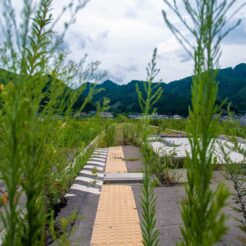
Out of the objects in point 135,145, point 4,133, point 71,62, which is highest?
point 71,62

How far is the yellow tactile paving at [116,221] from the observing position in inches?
164

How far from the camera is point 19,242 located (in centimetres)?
158

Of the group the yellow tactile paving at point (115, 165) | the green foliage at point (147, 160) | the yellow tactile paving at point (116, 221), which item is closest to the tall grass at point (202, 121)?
the green foliage at point (147, 160)

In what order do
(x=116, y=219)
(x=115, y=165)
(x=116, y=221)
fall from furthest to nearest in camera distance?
(x=115, y=165)
(x=116, y=219)
(x=116, y=221)

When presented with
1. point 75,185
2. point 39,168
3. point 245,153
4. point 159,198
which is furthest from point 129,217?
point 39,168

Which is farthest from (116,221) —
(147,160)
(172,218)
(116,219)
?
(147,160)

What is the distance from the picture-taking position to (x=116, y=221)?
16.1 feet

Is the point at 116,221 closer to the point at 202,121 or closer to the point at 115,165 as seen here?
the point at 202,121

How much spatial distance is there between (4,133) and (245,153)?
10.5ft

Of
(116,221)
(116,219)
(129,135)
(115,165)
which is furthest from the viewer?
(129,135)

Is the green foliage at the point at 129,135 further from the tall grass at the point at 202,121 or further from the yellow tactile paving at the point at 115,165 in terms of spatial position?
the tall grass at the point at 202,121

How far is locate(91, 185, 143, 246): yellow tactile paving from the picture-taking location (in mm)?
4160

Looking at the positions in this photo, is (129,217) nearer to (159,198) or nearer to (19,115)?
(159,198)

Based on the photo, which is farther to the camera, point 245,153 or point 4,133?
point 245,153
